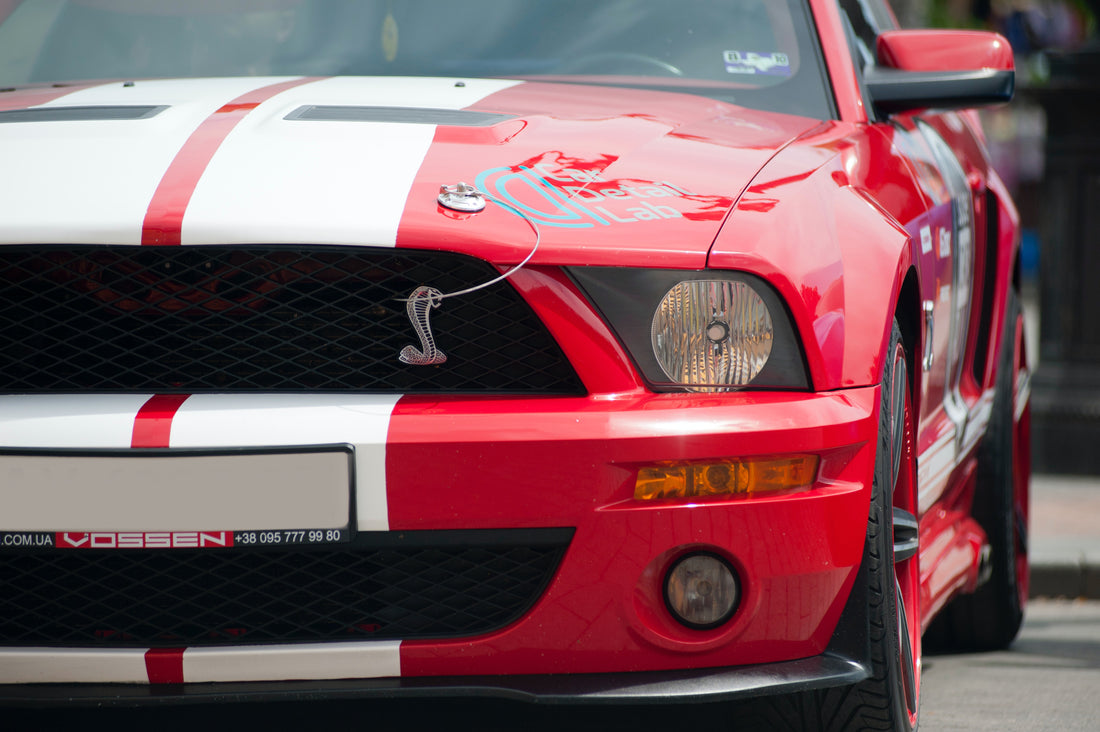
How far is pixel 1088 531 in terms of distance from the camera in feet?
19.0

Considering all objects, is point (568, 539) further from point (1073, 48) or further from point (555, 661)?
point (1073, 48)

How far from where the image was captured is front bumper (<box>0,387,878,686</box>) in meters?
2.01

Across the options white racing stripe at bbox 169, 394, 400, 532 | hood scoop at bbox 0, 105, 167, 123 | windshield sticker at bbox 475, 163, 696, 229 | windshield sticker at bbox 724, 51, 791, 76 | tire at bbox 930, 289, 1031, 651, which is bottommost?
tire at bbox 930, 289, 1031, 651

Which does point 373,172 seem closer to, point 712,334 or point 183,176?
point 183,176

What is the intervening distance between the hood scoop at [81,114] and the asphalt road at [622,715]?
1157 mm

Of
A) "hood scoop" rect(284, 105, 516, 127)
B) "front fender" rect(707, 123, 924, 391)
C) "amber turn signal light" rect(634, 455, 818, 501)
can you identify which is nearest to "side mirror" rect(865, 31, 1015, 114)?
"front fender" rect(707, 123, 924, 391)

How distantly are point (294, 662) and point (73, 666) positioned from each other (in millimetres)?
303

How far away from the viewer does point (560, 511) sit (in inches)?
79.7

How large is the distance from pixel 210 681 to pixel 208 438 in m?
0.35

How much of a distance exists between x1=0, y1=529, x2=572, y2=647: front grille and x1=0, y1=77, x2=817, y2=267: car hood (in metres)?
0.43

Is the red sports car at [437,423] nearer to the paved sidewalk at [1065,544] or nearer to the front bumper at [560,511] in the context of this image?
the front bumper at [560,511]

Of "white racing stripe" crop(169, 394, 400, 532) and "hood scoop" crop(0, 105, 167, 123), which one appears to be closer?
"white racing stripe" crop(169, 394, 400, 532)

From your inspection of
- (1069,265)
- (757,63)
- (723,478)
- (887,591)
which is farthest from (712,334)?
(1069,265)

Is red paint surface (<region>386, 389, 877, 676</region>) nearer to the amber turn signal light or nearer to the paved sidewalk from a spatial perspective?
the amber turn signal light
